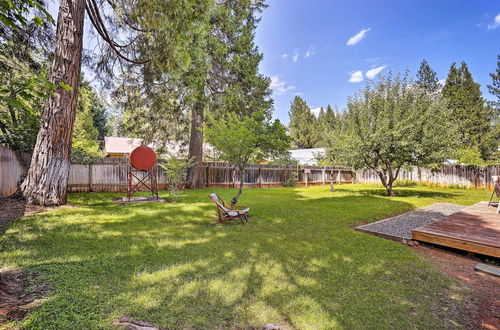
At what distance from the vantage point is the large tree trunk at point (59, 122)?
20.3ft

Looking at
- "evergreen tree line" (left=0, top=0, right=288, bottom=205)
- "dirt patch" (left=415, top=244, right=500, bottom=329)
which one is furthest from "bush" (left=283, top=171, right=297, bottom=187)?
"dirt patch" (left=415, top=244, right=500, bottom=329)

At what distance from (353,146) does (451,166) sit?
10634 millimetres

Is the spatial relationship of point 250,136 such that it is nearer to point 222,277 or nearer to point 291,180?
point 222,277

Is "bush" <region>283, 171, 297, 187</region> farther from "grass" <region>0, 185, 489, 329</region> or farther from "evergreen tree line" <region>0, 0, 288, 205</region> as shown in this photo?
"grass" <region>0, 185, 489, 329</region>

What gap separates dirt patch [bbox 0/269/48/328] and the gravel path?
19.5 feet

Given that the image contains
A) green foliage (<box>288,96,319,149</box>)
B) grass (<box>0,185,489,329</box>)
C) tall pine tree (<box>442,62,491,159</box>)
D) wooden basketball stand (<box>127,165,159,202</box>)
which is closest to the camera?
grass (<box>0,185,489,329</box>)

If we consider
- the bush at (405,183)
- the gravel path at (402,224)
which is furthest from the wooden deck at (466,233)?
the bush at (405,183)

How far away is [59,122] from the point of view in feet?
20.9

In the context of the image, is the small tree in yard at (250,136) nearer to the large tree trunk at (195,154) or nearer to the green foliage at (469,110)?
the large tree trunk at (195,154)

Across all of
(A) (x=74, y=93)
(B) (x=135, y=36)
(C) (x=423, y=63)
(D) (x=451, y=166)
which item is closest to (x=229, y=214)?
(A) (x=74, y=93)

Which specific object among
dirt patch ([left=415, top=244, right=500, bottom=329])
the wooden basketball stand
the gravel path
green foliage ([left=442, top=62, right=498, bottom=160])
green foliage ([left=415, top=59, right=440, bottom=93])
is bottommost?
dirt patch ([left=415, top=244, right=500, bottom=329])

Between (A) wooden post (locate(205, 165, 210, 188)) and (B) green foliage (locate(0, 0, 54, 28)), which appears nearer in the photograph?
(B) green foliage (locate(0, 0, 54, 28))

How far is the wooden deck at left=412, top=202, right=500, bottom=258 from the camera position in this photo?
13.0 ft

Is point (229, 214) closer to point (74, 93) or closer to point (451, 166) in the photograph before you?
point (74, 93)
